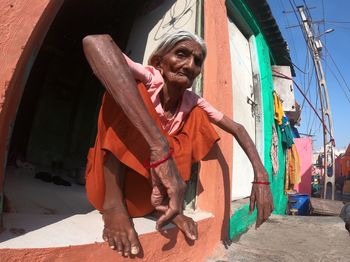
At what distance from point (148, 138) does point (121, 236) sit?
48 centimetres

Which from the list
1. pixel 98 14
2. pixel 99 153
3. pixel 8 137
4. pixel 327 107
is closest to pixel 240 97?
pixel 98 14

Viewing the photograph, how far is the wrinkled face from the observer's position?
1738mm

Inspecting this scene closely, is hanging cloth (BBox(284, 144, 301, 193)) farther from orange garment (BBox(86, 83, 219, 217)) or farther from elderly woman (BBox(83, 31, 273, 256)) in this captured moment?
orange garment (BBox(86, 83, 219, 217))

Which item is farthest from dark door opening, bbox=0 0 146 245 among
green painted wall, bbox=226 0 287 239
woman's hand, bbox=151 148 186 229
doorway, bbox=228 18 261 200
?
woman's hand, bbox=151 148 186 229

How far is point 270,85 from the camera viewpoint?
16.7ft

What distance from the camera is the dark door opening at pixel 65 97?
12.7ft

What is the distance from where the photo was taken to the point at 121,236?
1.38 metres

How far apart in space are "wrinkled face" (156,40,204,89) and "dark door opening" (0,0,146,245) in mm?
1997

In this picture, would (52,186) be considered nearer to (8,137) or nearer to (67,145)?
(67,145)

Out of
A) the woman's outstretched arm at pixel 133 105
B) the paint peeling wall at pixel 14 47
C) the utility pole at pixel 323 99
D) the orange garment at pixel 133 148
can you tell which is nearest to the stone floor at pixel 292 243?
the orange garment at pixel 133 148

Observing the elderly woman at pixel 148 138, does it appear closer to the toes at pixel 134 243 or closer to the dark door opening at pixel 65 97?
the toes at pixel 134 243

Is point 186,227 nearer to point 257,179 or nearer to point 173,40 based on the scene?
point 257,179

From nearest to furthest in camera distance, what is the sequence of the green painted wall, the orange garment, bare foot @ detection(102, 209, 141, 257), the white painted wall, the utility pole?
bare foot @ detection(102, 209, 141, 257), the orange garment, the white painted wall, the green painted wall, the utility pole

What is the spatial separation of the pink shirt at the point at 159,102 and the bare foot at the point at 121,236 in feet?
2.09
